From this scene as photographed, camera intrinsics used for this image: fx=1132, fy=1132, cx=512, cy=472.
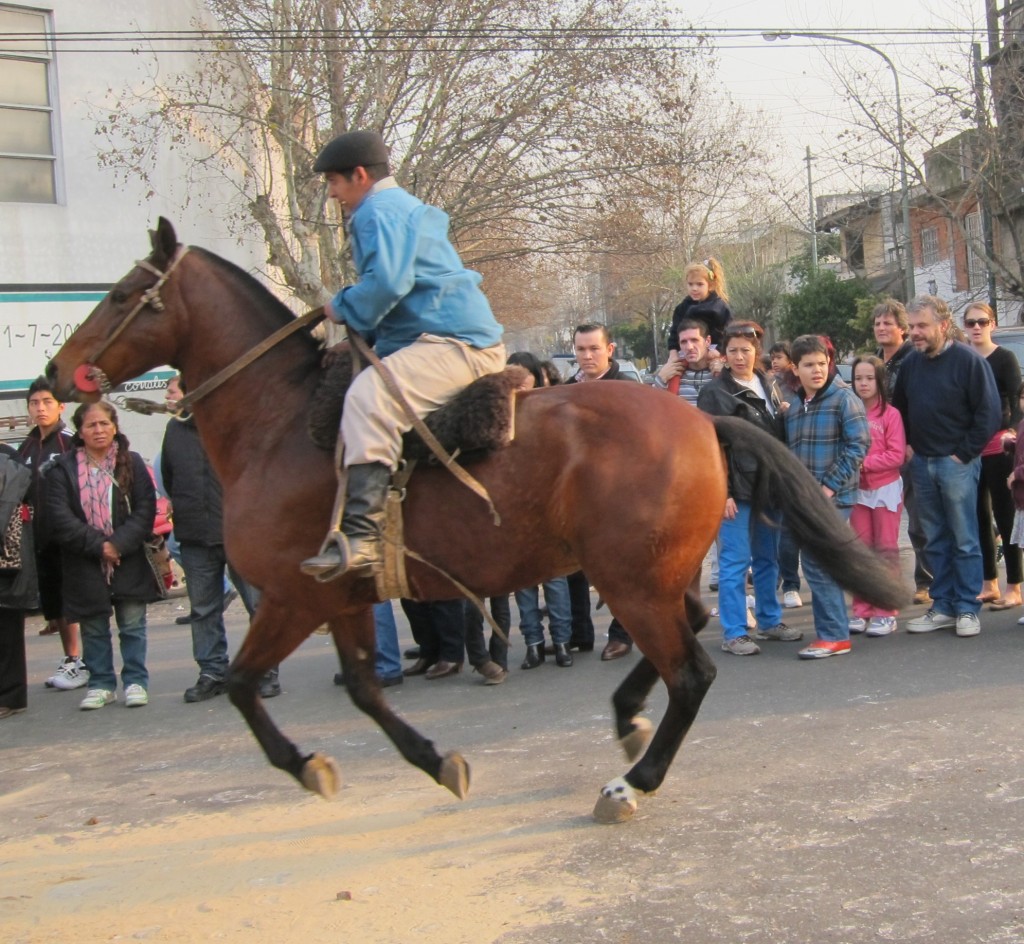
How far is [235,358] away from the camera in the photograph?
5.07 meters

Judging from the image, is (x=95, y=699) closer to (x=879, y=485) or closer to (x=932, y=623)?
(x=879, y=485)

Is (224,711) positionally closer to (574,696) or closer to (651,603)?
(574,696)

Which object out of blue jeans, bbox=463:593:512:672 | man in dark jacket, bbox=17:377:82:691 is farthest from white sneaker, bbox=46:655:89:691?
blue jeans, bbox=463:593:512:672

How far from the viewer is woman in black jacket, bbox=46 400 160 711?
24.9 ft

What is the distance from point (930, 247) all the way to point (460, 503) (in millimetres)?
37298

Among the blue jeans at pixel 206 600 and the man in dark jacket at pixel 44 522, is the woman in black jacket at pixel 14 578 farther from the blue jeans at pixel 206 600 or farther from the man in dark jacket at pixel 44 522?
the blue jeans at pixel 206 600

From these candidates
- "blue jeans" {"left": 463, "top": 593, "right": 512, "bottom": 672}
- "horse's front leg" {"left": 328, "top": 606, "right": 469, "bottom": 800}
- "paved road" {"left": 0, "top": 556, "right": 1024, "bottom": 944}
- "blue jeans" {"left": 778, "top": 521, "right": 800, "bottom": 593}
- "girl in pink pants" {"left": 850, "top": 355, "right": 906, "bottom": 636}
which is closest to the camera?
"paved road" {"left": 0, "top": 556, "right": 1024, "bottom": 944}

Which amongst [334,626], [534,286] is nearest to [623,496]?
[334,626]

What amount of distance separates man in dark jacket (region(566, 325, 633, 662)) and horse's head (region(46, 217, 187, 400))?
344 centimetres

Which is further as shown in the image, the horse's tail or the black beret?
the horse's tail

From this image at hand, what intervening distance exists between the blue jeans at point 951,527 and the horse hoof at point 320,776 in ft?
16.0

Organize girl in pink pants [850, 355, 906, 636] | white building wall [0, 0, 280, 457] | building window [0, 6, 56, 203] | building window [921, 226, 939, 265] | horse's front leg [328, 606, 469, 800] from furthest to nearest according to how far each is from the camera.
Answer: building window [921, 226, 939, 265] < building window [0, 6, 56, 203] < white building wall [0, 0, 280, 457] < girl in pink pants [850, 355, 906, 636] < horse's front leg [328, 606, 469, 800]

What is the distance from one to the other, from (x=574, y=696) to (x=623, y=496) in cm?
270

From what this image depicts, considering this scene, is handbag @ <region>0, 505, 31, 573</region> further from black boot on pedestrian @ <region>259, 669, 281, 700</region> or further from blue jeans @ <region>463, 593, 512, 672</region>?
blue jeans @ <region>463, 593, 512, 672</region>
